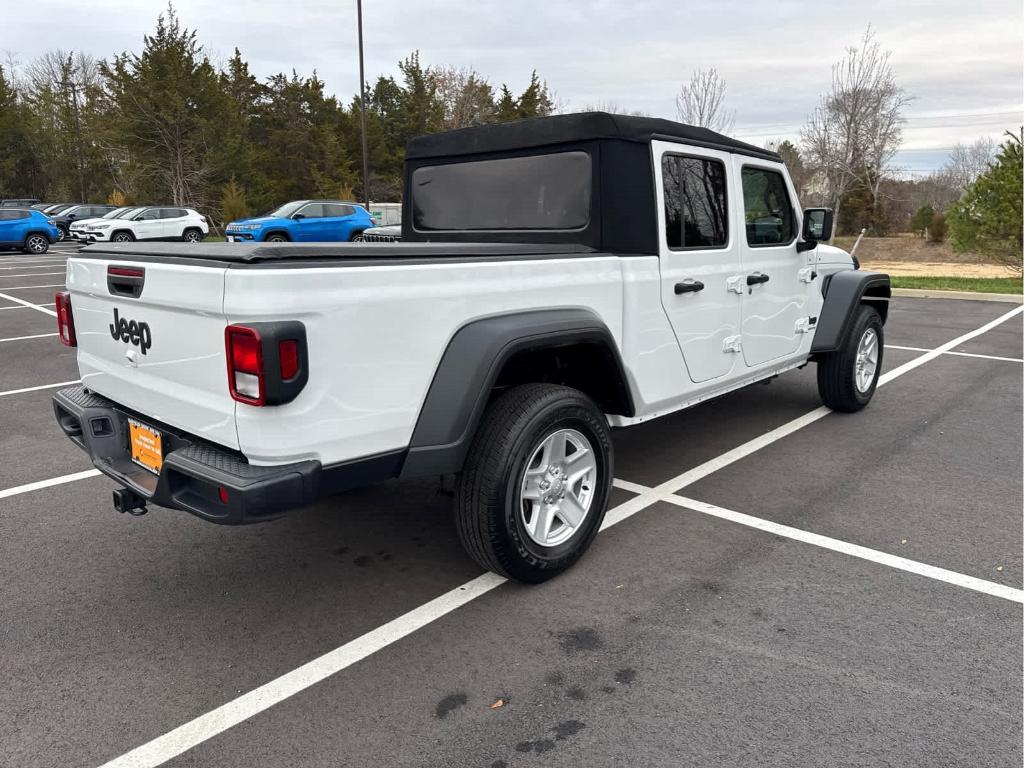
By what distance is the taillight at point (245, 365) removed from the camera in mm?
2297

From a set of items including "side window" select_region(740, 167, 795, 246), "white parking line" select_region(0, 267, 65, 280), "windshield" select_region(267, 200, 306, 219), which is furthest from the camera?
"windshield" select_region(267, 200, 306, 219)

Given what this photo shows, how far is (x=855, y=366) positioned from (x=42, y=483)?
5675mm

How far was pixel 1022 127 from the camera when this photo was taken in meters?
17.5

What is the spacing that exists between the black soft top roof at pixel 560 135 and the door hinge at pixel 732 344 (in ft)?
3.55

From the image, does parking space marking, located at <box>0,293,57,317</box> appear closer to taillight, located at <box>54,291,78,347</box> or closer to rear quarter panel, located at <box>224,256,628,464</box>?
taillight, located at <box>54,291,78,347</box>

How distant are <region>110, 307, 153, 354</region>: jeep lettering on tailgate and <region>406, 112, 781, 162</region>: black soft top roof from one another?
197cm

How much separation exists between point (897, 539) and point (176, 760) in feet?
10.8

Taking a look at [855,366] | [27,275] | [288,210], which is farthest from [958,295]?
[27,275]

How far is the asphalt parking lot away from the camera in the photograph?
233cm

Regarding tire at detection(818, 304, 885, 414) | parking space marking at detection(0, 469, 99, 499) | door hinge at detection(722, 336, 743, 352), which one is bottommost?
parking space marking at detection(0, 469, 99, 499)

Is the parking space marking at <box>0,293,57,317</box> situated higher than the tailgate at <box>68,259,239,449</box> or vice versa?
the tailgate at <box>68,259,239,449</box>

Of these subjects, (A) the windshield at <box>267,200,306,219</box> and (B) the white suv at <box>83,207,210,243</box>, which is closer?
(A) the windshield at <box>267,200,306,219</box>

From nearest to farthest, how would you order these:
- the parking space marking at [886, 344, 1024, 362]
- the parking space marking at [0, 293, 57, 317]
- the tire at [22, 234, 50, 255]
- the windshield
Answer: the parking space marking at [886, 344, 1024, 362], the parking space marking at [0, 293, 57, 317], the windshield, the tire at [22, 234, 50, 255]

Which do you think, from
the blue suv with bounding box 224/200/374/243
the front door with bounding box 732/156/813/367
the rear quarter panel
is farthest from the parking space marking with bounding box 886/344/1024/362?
the blue suv with bounding box 224/200/374/243
